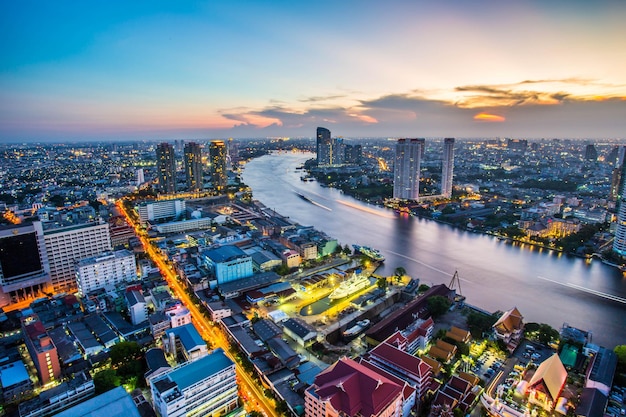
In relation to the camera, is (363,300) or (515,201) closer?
(363,300)

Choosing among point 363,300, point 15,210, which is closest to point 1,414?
point 363,300

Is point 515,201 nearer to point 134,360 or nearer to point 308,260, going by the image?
point 308,260

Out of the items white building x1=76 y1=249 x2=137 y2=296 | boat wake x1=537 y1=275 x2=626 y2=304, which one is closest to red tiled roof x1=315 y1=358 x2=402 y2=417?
white building x1=76 y1=249 x2=137 y2=296

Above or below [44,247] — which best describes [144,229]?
below

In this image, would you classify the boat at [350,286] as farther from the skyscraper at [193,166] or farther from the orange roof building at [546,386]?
the skyscraper at [193,166]

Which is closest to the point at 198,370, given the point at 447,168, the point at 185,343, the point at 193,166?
the point at 185,343

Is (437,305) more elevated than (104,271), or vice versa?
(104,271)

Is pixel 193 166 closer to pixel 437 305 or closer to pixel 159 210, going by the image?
pixel 159 210

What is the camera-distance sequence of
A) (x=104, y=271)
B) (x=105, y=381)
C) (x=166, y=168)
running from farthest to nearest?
(x=166, y=168) < (x=104, y=271) < (x=105, y=381)
